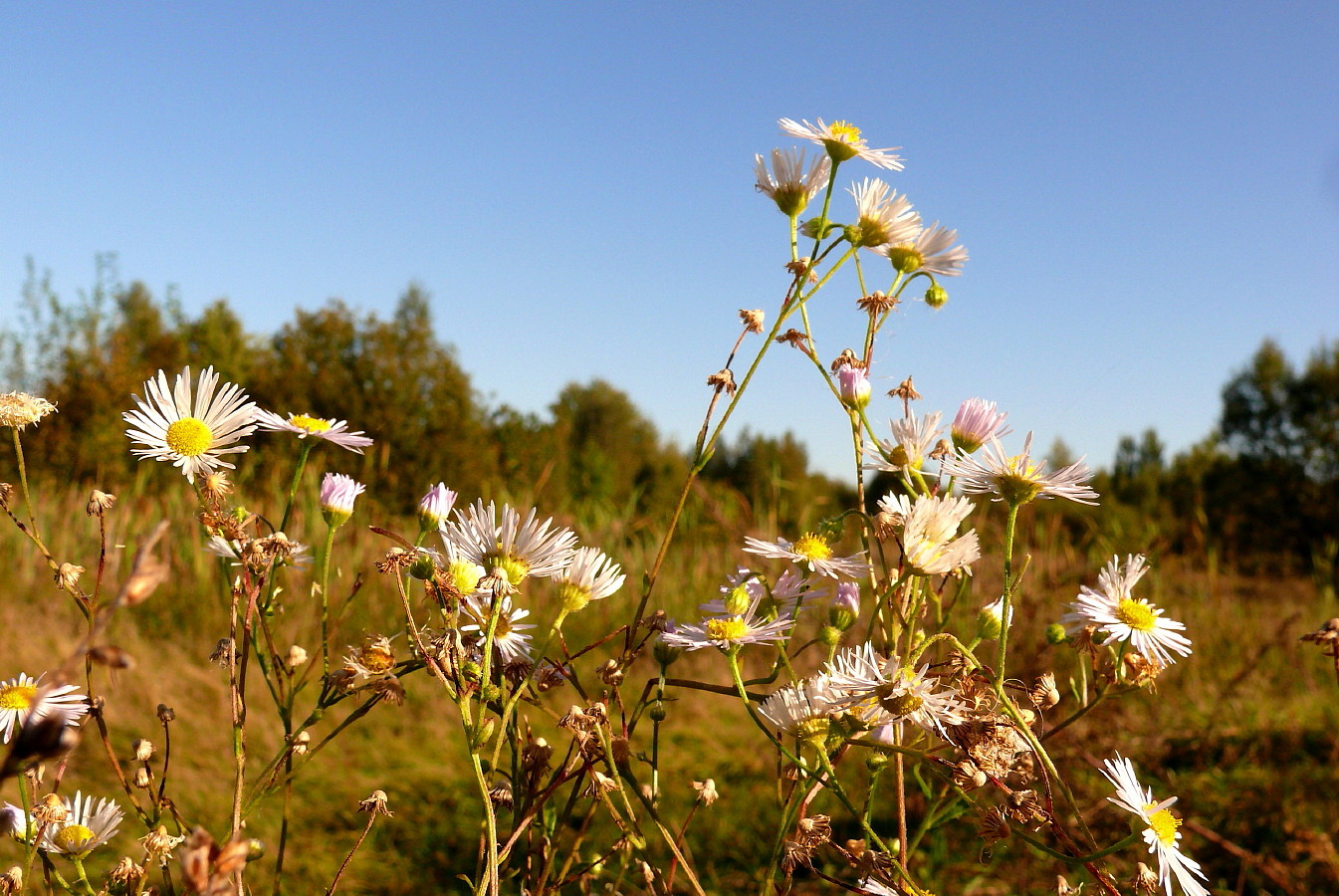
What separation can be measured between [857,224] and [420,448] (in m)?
8.54

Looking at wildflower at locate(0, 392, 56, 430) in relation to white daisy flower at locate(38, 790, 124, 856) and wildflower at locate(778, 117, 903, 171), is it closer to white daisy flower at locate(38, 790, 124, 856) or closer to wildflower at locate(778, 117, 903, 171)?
white daisy flower at locate(38, 790, 124, 856)

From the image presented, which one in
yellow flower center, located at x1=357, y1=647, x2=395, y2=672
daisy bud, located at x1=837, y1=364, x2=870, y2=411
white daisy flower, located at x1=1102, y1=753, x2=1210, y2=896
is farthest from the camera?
daisy bud, located at x1=837, y1=364, x2=870, y2=411

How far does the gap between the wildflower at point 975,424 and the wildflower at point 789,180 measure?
0.23m

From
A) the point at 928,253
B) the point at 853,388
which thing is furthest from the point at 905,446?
the point at 928,253

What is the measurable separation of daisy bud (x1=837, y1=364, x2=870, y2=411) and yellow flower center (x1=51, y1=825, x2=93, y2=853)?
68 centimetres

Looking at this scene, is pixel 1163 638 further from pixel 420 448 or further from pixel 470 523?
pixel 420 448

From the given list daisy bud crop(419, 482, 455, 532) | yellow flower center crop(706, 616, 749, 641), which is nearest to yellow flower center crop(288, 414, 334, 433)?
daisy bud crop(419, 482, 455, 532)

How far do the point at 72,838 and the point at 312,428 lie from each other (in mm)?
359

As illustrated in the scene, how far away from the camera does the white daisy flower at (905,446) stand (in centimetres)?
71

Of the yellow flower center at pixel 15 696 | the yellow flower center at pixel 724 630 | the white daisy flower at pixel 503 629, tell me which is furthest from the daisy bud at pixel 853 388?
the yellow flower center at pixel 15 696

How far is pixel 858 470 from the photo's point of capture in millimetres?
753

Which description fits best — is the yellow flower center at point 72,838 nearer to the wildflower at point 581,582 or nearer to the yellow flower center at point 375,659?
the yellow flower center at point 375,659

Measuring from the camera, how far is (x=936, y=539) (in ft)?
2.01

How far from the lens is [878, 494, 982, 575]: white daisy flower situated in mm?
602
